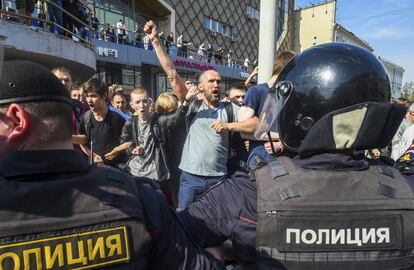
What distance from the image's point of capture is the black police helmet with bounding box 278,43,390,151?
1372 millimetres

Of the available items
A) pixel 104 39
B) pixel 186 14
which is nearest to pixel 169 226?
pixel 104 39

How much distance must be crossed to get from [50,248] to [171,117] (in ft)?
9.01

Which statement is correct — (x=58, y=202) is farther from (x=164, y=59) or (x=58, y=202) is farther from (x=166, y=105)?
(x=166, y=105)

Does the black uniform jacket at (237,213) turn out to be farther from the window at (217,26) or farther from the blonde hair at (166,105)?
the window at (217,26)

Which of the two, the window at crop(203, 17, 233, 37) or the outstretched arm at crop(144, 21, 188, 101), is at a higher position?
the window at crop(203, 17, 233, 37)

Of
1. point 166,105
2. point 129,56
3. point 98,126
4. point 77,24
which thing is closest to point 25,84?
point 98,126

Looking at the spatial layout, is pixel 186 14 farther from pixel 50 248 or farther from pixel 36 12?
pixel 50 248

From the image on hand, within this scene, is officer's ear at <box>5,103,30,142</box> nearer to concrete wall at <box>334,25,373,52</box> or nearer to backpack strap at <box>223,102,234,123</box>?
backpack strap at <box>223,102,234,123</box>

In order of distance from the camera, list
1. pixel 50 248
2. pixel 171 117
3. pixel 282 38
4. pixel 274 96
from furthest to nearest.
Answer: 1. pixel 282 38
2. pixel 171 117
3. pixel 274 96
4. pixel 50 248

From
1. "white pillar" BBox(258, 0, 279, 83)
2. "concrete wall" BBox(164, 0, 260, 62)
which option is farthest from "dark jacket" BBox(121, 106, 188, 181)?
"concrete wall" BBox(164, 0, 260, 62)

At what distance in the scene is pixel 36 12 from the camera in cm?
985

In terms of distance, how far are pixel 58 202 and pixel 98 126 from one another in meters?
2.98

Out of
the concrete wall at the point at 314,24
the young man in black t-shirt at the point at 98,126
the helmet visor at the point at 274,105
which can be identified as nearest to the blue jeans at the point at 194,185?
the young man in black t-shirt at the point at 98,126

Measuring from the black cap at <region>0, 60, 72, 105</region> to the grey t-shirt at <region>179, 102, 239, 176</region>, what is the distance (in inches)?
93.1
